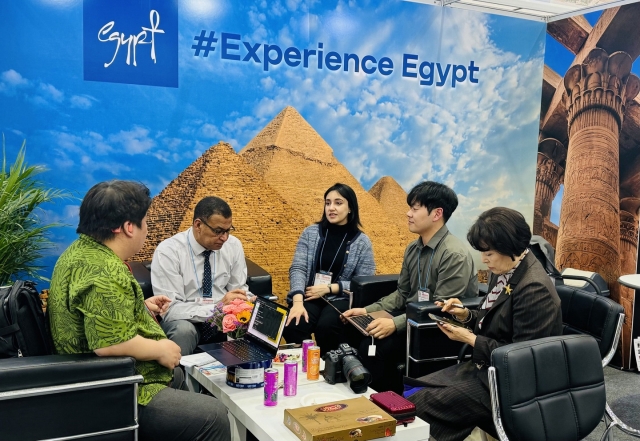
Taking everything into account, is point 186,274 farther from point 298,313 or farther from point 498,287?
Result: point 498,287

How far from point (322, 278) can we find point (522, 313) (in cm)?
188

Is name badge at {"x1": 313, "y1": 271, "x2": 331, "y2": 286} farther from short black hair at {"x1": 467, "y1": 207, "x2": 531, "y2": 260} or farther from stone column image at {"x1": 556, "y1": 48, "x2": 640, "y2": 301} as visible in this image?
stone column image at {"x1": 556, "y1": 48, "x2": 640, "y2": 301}

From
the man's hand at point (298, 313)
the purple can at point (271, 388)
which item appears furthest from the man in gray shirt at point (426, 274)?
the purple can at point (271, 388)

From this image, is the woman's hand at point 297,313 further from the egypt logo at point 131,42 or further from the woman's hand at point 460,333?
the egypt logo at point 131,42

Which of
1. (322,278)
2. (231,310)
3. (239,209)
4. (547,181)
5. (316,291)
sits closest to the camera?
(231,310)

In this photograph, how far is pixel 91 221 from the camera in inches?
86.9

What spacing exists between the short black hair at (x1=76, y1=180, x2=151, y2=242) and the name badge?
192 cm

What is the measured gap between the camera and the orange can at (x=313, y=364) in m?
2.56

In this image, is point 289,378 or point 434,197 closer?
point 289,378

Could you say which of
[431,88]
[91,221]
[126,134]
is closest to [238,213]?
[126,134]

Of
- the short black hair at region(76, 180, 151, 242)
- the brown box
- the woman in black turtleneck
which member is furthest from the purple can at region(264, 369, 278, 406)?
the woman in black turtleneck

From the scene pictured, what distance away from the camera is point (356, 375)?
239 centimetres

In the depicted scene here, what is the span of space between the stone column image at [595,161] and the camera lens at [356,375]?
9.93ft

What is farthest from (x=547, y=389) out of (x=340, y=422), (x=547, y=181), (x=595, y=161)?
(x=547, y=181)
